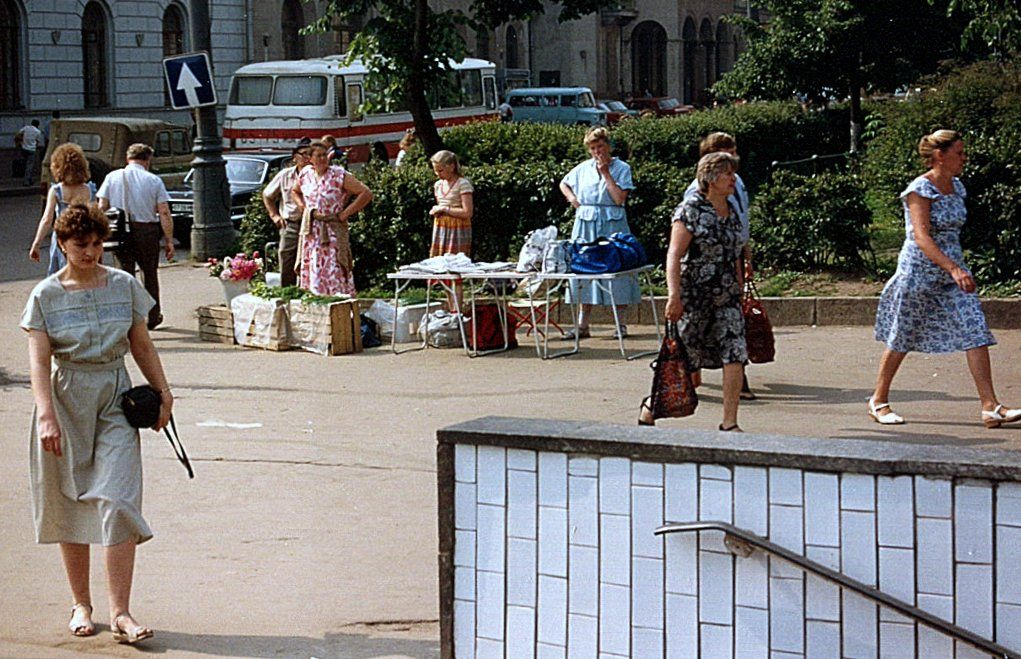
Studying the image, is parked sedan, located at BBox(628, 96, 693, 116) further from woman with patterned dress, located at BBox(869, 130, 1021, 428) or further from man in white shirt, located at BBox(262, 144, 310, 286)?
woman with patterned dress, located at BBox(869, 130, 1021, 428)

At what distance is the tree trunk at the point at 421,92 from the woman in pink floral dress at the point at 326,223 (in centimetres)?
718

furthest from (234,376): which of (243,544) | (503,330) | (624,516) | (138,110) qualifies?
(138,110)

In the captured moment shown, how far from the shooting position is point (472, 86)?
120ft

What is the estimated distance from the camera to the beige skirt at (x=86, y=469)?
5.59 meters

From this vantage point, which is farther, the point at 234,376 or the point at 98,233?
the point at 234,376

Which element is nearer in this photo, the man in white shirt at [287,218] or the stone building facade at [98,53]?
the man in white shirt at [287,218]

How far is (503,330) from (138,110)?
3319 centimetres

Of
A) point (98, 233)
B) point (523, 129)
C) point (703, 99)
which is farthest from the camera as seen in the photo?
point (703, 99)

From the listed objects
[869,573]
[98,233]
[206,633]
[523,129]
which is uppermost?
[523,129]

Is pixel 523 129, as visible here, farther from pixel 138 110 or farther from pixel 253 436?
pixel 138 110

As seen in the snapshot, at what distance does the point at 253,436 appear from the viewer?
940cm

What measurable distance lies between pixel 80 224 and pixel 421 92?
50.7 ft

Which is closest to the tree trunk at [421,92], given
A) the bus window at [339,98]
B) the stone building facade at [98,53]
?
the bus window at [339,98]

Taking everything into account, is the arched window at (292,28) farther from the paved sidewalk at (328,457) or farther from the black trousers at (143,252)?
the black trousers at (143,252)
